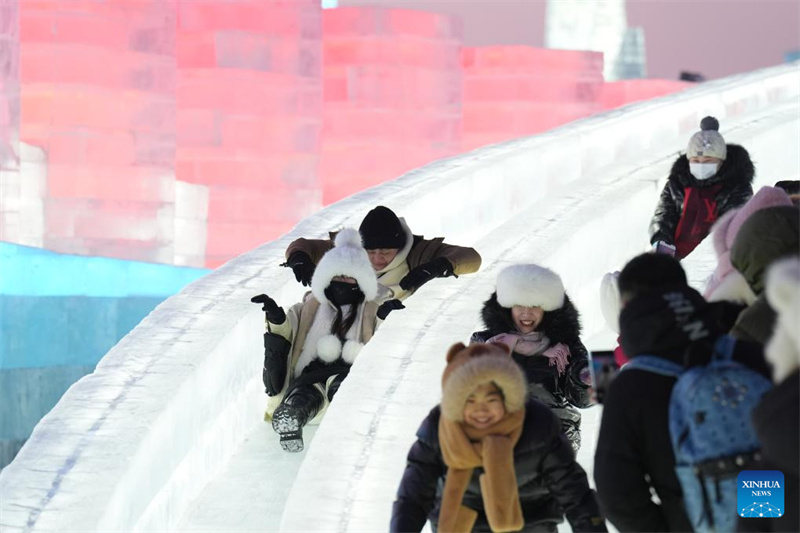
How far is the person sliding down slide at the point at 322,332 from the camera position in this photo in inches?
195

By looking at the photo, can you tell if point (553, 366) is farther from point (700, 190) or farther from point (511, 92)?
point (511, 92)

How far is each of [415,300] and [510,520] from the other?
2631mm

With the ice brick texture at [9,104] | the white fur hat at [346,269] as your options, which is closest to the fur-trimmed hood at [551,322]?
the white fur hat at [346,269]

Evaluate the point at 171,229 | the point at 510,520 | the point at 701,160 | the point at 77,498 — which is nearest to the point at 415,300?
the point at 701,160

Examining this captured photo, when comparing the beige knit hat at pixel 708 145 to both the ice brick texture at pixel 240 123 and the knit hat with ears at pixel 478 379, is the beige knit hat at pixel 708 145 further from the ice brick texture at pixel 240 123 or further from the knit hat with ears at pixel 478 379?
the ice brick texture at pixel 240 123

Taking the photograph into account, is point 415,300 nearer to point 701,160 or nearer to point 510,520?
point 701,160

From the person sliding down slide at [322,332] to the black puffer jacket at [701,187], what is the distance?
1398mm

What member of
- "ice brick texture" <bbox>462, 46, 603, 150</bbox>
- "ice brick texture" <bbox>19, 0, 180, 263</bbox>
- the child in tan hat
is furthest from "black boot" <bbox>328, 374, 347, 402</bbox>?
"ice brick texture" <bbox>462, 46, 603, 150</bbox>

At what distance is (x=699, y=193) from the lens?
575cm

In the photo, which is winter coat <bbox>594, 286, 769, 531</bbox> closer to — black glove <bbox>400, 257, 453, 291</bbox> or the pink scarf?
the pink scarf

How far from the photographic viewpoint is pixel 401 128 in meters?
15.4

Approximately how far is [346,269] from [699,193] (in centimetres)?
167

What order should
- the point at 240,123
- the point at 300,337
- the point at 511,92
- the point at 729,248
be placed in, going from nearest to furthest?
the point at 729,248 < the point at 300,337 < the point at 240,123 < the point at 511,92

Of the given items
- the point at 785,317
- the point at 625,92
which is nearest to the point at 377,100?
the point at 625,92
